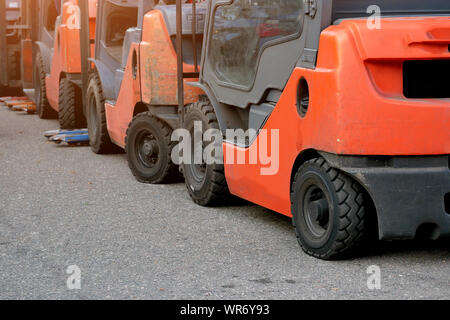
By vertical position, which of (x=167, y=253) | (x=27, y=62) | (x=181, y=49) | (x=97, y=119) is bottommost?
(x=167, y=253)

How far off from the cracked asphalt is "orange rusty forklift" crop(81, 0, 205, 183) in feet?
1.05

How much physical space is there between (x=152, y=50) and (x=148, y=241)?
2375mm

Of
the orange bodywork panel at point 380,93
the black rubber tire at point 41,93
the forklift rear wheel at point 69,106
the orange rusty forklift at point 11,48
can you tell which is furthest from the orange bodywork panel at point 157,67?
the orange rusty forklift at point 11,48

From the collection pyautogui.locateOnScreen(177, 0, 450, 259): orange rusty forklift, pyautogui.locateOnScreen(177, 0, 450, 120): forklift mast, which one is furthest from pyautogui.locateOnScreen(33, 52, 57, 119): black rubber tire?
pyautogui.locateOnScreen(177, 0, 450, 259): orange rusty forklift

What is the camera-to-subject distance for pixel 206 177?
22.3ft

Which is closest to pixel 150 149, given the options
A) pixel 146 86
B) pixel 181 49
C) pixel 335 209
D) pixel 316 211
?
pixel 146 86

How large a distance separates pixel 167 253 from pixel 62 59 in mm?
6316

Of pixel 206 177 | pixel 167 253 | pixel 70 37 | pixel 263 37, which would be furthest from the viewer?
pixel 70 37

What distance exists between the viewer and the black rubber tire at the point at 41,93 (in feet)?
43.5

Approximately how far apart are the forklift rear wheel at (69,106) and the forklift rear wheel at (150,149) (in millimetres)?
3280

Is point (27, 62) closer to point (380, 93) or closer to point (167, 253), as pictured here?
point (167, 253)

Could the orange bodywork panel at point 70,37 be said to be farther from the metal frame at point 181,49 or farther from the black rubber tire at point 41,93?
the metal frame at point 181,49
